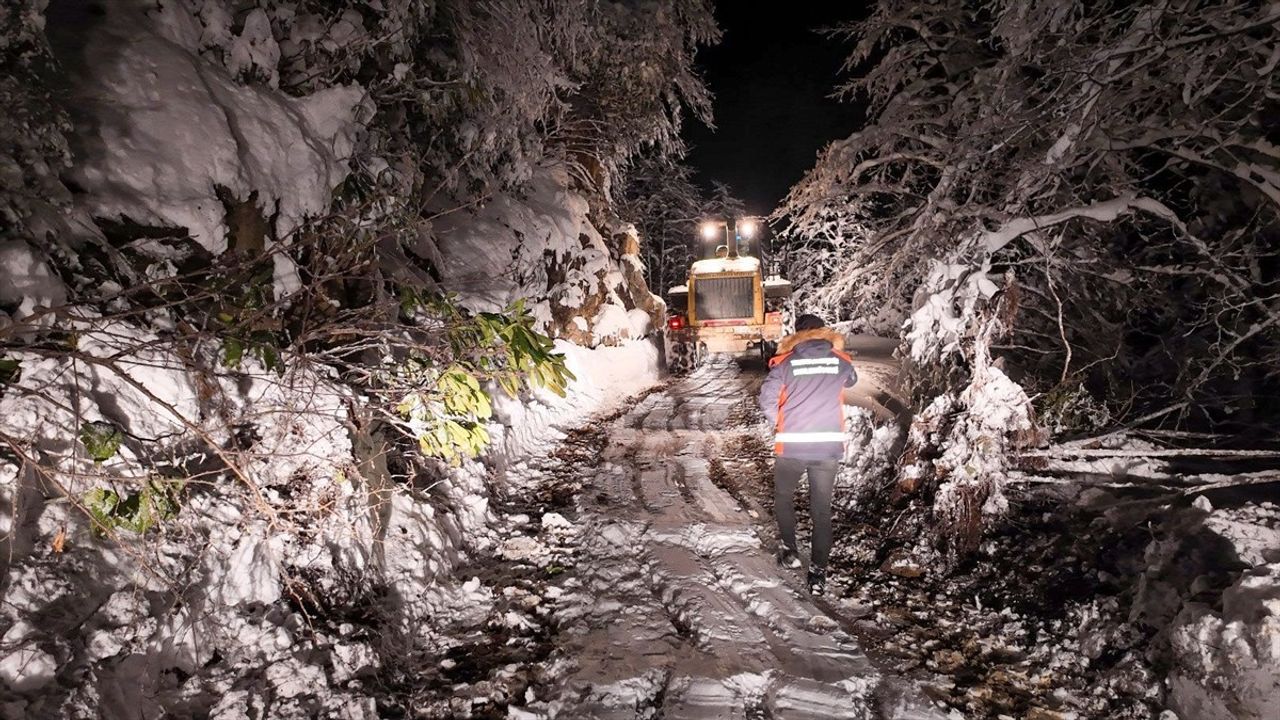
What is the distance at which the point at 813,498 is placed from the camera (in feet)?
14.5

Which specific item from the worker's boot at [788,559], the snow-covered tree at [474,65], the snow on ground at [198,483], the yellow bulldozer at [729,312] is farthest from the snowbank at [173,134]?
the yellow bulldozer at [729,312]

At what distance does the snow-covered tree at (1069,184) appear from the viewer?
13.4 ft

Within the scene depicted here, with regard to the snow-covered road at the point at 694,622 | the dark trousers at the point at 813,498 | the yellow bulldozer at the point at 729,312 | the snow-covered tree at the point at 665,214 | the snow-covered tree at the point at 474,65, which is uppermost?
the snow-covered tree at the point at 665,214

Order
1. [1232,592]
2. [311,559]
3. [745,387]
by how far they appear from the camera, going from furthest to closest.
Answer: [745,387] → [311,559] → [1232,592]

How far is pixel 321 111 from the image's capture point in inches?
187

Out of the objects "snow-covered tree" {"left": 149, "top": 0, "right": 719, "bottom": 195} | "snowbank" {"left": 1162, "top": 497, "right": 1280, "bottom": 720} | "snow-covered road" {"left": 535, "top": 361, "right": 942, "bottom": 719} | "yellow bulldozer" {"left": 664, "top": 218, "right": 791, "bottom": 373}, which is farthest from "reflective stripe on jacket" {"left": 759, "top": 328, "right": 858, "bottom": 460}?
"yellow bulldozer" {"left": 664, "top": 218, "right": 791, "bottom": 373}

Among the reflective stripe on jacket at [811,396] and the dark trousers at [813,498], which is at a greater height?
the reflective stripe on jacket at [811,396]

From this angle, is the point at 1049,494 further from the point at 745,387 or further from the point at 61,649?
the point at 745,387

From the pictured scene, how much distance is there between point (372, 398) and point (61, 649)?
224 centimetres

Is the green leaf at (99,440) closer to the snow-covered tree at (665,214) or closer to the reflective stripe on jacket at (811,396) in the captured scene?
the reflective stripe on jacket at (811,396)

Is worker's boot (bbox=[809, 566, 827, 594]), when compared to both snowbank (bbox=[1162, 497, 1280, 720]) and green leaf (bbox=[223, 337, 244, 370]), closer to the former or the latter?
snowbank (bbox=[1162, 497, 1280, 720])

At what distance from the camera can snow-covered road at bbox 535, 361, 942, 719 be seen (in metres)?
3.02

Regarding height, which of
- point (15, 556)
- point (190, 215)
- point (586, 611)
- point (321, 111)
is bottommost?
point (586, 611)

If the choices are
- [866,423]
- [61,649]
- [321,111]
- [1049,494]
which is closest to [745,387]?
[866,423]
